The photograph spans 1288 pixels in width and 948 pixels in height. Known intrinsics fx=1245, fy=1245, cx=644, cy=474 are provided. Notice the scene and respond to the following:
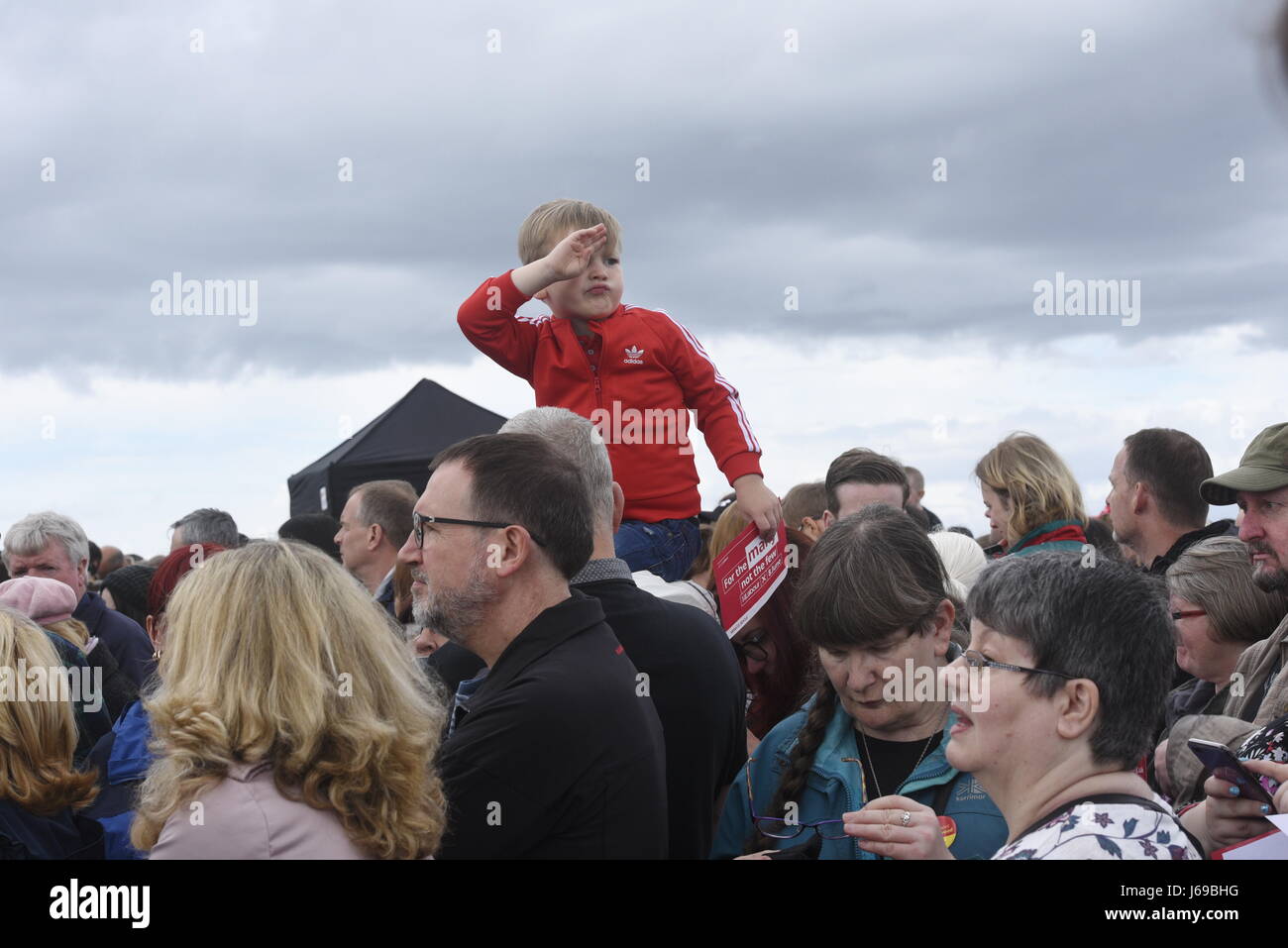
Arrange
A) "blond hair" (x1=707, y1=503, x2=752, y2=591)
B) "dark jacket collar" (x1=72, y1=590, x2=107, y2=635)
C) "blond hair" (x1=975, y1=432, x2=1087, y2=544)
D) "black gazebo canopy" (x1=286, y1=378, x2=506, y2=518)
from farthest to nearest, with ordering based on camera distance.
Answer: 1. "black gazebo canopy" (x1=286, y1=378, x2=506, y2=518)
2. "dark jacket collar" (x1=72, y1=590, x2=107, y2=635)
3. "blond hair" (x1=975, y1=432, x2=1087, y2=544)
4. "blond hair" (x1=707, y1=503, x2=752, y2=591)

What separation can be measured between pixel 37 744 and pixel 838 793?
1.93 m

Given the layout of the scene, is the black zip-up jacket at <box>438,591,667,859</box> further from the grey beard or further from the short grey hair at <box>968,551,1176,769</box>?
the short grey hair at <box>968,551,1176,769</box>

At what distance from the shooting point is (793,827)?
292cm

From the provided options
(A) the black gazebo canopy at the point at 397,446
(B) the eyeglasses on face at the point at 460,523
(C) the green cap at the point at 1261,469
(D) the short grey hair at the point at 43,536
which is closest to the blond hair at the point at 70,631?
(D) the short grey hair at the point at 43,536

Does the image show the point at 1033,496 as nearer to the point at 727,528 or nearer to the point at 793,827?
the point at 727,528

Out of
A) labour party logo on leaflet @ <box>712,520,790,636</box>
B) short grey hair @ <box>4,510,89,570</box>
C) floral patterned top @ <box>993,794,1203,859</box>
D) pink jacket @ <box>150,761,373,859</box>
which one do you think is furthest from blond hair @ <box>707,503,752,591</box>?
short grey hair @ <box>4,510,89,570</box>

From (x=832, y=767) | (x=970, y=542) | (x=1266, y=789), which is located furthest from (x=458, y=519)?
(x=970, y=542)

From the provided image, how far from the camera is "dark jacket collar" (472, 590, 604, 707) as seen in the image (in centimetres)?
274

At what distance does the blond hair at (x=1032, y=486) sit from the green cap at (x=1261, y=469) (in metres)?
1.34

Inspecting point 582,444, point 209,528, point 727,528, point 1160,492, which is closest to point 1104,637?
point 582,444

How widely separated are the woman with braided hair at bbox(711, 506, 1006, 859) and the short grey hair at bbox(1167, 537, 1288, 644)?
1391mm

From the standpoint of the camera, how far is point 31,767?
302 centimetres

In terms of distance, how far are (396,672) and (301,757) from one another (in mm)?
285
